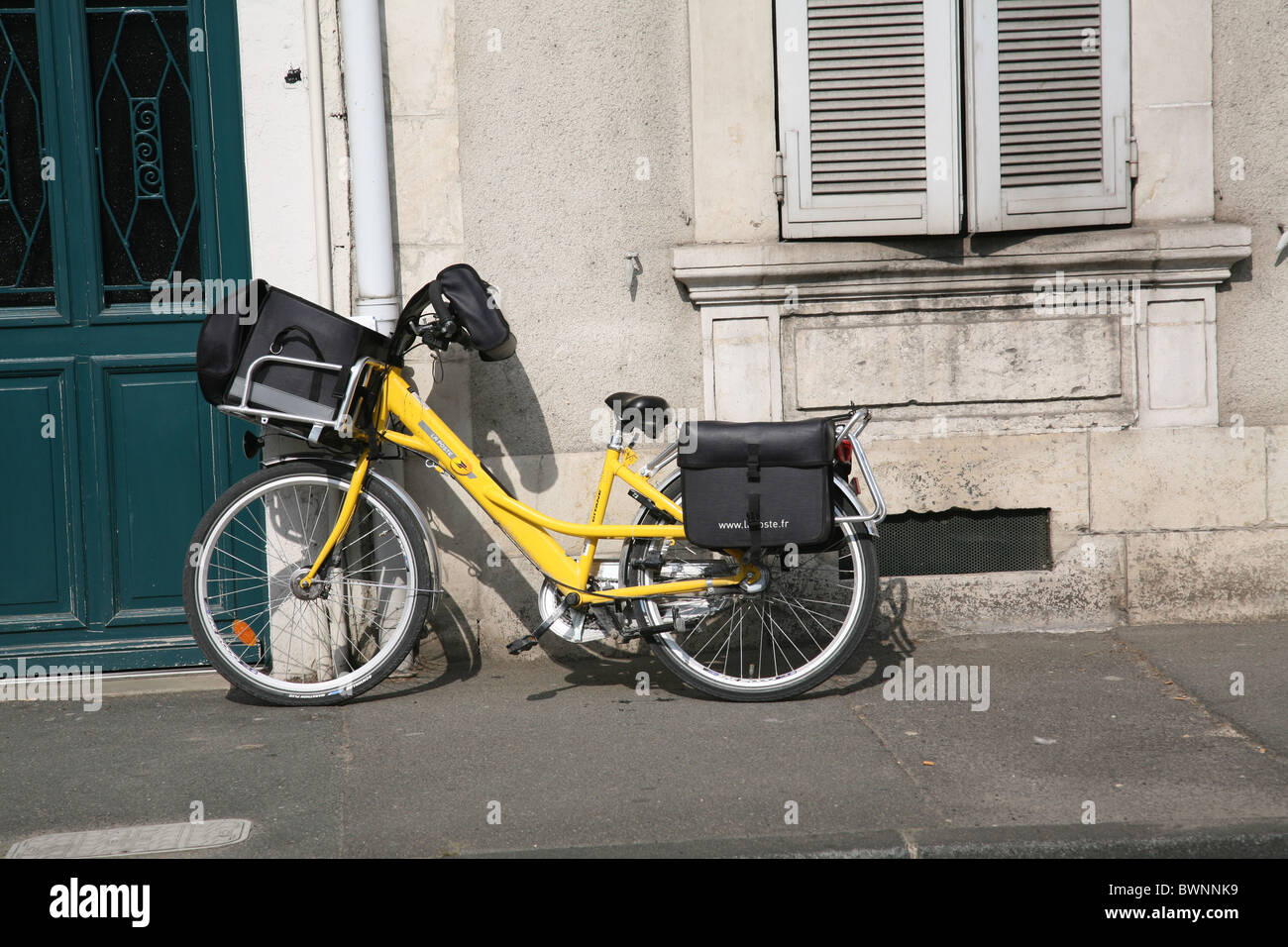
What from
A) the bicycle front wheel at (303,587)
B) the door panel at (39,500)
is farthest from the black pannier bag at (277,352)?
the door panel at (39,500)

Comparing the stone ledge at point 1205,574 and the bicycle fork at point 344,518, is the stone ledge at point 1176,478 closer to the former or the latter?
the stone ledge at point 1205,574

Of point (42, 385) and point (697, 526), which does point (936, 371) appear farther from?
point (42, 385)

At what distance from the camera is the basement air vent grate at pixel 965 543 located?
5.53 m

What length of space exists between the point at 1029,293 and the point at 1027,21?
43.8 inches

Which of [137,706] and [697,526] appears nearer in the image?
[697,526]

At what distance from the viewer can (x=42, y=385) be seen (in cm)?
514

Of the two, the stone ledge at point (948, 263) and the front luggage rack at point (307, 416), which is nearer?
the front luggage rack at point (307, 416)

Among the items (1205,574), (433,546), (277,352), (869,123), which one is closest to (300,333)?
(277,352)

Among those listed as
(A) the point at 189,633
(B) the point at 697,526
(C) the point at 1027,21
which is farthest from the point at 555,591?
(C) the point at 1027,21

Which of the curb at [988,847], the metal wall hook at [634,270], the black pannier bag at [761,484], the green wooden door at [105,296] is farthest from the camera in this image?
the metal wall hook at [634,270]

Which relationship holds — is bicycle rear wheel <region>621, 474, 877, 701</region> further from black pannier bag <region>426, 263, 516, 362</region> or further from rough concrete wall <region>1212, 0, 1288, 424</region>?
rough concrete wall <region>1212, 0, 1288, 424</region>

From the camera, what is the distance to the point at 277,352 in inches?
181

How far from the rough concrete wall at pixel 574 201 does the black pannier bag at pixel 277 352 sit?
2.63ft

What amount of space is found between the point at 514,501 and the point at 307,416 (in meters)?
0.81
